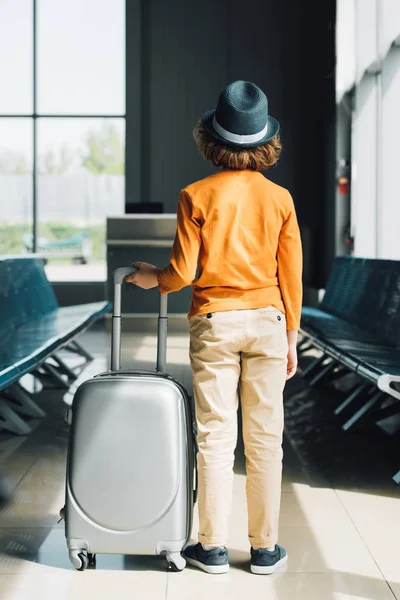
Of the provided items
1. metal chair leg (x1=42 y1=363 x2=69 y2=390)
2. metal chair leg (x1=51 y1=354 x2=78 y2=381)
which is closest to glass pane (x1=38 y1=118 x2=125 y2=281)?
metal chair leg (x1=51 y1=354 x2=78 y2=381)

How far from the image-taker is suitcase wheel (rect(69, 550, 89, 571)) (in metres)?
2.15

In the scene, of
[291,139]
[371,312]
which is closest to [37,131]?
[291,139]

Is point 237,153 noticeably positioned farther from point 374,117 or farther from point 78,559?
point 374,117

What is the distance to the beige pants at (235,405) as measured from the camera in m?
2.11

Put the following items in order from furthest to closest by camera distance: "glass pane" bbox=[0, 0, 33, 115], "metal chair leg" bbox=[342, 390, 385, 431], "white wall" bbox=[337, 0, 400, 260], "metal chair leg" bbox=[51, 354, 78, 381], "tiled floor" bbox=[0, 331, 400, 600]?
"glass pane" bbox=[0, 0, 33, 115]
"white wall" bbox=[337, 0, 400, 260]
"metal chair leg" bbox=[51, 354, 78, 381]
"metal chair leg" bbox=[342, 390, 385, 431]
"tiled floor" bbox=[0, 331, 400, 600]

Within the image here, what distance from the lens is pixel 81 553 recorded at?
216 cm

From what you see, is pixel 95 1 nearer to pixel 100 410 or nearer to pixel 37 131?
pixel 37 131

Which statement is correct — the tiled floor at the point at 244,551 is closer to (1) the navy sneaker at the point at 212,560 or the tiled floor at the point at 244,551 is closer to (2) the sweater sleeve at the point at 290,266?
(1) the navy sneaker at the point at 212,560

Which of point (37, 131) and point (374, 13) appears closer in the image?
point (374, 13)

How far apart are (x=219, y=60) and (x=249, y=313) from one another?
355 inches

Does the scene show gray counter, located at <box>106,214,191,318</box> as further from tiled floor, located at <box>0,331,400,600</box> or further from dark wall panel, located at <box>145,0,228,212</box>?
tiled floor, located at <box>0,331,400,600</box>

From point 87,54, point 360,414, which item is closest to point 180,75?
point 87,54

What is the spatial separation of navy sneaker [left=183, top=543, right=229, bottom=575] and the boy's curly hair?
3.66 ft

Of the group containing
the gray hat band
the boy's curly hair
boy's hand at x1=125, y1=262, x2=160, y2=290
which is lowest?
boy's hand at x1=125, y1=262, x2=160, y2=290
